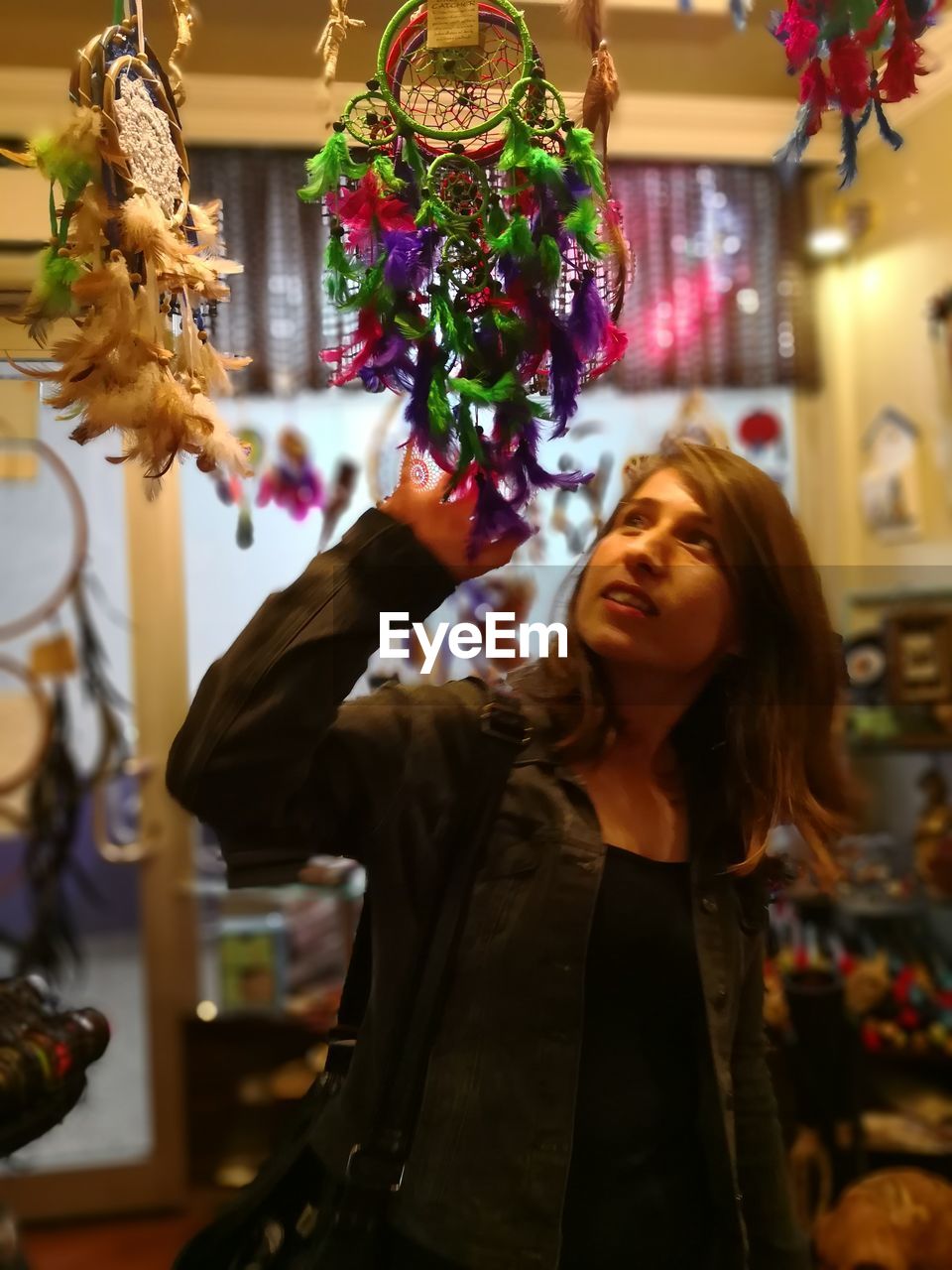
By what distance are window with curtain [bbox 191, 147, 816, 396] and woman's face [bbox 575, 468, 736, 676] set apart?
0.99 m

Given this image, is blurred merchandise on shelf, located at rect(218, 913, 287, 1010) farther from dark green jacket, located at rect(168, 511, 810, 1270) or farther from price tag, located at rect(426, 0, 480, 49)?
price tag, located at rect(426, 0, 480, 49)

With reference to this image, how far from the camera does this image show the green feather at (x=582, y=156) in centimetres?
68

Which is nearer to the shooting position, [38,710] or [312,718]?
[312,718]

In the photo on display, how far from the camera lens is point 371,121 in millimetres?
705

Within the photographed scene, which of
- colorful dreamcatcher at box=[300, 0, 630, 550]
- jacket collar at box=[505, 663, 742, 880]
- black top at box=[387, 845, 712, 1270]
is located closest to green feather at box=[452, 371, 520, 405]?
colorful dreamcatcher at box=[300, 0, 630, 550]

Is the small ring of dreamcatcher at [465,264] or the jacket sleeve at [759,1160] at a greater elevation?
the small ring of dreamcatcher at [465,264]

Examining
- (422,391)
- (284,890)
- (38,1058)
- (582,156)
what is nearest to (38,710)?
(284,890)

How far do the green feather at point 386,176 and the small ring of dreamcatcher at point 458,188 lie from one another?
22 mm

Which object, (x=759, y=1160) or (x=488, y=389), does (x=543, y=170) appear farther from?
(x=759, y=1160)

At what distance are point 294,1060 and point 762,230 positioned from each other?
181 cm

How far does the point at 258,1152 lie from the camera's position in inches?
68.6

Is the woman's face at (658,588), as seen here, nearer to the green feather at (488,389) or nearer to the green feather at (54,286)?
the green feather at (488,389)

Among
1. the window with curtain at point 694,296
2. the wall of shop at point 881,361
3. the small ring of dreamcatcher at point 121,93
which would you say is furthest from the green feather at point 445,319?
the window with curtain at point 694,296

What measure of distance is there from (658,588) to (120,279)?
0.43m
